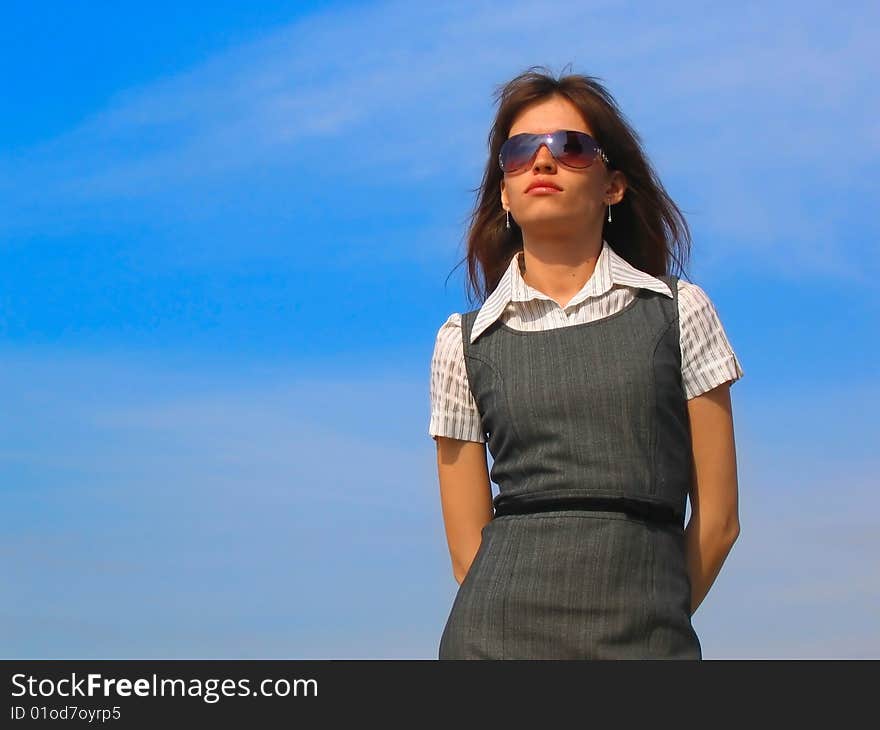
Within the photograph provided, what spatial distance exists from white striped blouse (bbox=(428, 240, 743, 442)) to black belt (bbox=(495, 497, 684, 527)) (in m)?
0.48

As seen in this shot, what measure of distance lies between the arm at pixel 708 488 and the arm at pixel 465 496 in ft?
2.82

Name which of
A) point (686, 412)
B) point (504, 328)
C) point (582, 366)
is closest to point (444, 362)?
point (504, 328)

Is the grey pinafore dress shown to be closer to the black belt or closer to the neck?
the black belt

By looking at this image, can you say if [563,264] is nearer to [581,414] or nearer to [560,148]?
[560,148]

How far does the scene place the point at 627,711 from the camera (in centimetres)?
432

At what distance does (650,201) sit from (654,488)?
1.40m

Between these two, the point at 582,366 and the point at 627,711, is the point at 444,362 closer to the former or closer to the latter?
the point at 582,366

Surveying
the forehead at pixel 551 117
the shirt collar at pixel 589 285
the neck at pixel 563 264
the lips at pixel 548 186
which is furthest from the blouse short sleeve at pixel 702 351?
the forehead at pixel 551 117

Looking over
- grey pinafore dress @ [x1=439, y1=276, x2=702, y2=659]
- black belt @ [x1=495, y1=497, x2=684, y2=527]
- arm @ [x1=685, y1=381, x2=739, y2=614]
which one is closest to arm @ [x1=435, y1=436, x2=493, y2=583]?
grey pinafore dress @ [x1=439, y1=276, x2=702, y2=659]

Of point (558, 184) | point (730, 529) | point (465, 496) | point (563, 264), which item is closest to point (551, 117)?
point (558, 184)

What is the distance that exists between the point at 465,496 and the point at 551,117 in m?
1.63

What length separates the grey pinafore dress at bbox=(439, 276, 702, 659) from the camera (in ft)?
15.0

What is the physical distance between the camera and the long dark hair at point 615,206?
536cm

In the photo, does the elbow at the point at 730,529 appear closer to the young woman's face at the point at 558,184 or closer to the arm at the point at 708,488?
the arm at the point at 708,488
